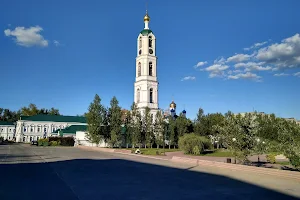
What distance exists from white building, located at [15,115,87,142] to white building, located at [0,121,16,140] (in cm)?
1434

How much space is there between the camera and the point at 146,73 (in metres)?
62.7

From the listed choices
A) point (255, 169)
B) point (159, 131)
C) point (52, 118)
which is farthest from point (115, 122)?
point (52, 118)

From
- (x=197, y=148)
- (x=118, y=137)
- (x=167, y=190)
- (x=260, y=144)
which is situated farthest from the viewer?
(x=118, y=137)

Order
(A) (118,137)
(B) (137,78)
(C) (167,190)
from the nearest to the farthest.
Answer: (C) (167,190) → (A) (118,137) → (B) (137,78)

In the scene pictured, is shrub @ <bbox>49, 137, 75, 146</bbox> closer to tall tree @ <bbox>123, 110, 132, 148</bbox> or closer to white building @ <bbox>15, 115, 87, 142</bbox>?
tall tree @ <bbox>123, 110, 132, 148</bbox>

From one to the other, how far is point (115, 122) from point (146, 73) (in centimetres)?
1498

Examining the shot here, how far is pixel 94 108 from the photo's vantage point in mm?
53688

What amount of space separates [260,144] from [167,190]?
970 centimetres

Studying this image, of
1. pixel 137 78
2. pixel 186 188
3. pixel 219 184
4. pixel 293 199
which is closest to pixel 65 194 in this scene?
pixel 186 188

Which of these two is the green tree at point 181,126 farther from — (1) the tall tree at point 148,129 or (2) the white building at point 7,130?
(2) the white building at point 7,130

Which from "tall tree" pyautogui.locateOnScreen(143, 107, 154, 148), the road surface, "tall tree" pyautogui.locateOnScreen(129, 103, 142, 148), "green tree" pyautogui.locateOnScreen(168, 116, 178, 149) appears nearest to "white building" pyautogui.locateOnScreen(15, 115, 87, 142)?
"tall tree" pyautogui.locateOnScreen(129, 103, 142, 148)

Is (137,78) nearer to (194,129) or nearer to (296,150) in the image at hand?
(194,129)

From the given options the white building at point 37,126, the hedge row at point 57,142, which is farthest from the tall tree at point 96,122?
the white building at point 37,126

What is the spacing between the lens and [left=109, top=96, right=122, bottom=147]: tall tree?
165 feet
